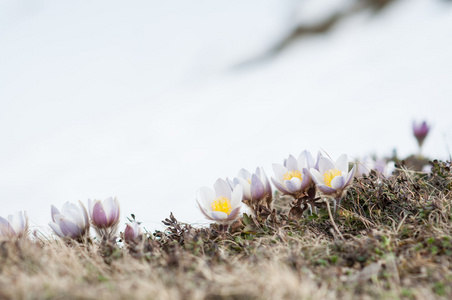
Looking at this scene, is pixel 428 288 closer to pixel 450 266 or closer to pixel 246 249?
pixel 450 266

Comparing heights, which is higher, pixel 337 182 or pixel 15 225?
pixel 15 225

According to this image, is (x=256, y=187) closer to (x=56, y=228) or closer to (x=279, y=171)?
(x=279, y=171)

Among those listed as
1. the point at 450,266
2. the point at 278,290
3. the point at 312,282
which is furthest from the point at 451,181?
the point at 278,290

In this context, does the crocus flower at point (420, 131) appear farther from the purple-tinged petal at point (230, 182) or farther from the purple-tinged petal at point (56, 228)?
the purple-tinged petal at point (56, 228)

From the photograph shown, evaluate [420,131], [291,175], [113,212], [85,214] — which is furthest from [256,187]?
[420,131]

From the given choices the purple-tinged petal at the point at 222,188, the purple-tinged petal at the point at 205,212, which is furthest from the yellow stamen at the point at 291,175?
the purple-tinged petal at the point at 205,212

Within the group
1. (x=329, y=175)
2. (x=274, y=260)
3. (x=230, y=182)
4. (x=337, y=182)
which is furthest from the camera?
(x=230, y=182)
